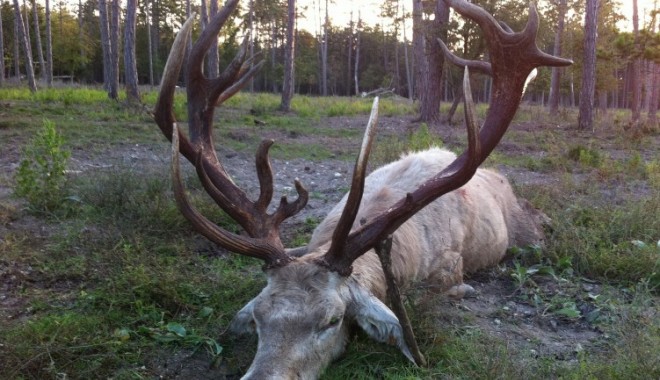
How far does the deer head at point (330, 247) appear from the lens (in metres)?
2.95

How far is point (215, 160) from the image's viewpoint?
4004 millimetres

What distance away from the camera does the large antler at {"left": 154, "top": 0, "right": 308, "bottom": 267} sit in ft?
10.6

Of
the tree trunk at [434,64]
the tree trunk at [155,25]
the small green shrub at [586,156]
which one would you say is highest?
the tree trunk at [155,25]

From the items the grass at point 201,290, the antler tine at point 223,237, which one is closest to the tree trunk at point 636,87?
the grass at point 201,290

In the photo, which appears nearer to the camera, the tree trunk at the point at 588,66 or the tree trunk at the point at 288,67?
the tree trunk at the point at 588,66

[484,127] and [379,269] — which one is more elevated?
[484,127]

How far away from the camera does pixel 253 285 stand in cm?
417

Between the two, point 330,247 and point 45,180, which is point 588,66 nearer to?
point 45,180

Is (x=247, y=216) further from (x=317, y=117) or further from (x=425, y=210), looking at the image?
(x=317, y=117)

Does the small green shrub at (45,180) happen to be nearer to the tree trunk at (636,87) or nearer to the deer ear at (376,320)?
the deer ear at (376,320)

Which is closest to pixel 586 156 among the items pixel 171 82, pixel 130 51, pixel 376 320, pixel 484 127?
pixel 484 127

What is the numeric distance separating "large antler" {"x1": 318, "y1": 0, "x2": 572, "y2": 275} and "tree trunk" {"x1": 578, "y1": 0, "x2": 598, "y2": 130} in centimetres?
1438

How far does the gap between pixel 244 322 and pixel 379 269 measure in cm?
89

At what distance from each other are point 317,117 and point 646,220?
14.3m
